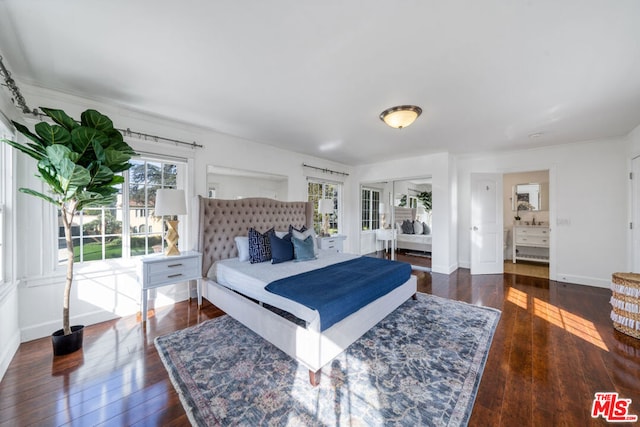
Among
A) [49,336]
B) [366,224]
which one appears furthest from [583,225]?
[49,336]

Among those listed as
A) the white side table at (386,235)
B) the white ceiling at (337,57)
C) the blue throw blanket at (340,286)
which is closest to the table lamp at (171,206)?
the white ceiling at (337,57)

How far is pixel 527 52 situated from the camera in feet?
5.98

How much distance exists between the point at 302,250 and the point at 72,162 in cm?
249

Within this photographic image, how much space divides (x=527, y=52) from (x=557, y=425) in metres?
2.52

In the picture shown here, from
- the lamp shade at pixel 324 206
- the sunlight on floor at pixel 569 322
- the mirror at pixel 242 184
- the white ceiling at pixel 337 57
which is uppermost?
the white ceiling at pixel 337 57

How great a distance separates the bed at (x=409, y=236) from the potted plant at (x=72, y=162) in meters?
5.47

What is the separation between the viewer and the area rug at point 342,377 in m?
1.48

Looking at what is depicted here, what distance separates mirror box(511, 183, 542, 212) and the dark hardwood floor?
12.5 feet

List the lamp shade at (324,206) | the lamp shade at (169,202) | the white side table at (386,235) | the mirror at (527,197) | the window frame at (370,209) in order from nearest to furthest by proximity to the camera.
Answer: the lamp shade at (169,202), the lamp shade at (324,206), the mirror at (527,197), the white side table at (386,235), the window frame at (370,209)

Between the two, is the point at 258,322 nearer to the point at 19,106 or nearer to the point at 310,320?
the point at 310,320

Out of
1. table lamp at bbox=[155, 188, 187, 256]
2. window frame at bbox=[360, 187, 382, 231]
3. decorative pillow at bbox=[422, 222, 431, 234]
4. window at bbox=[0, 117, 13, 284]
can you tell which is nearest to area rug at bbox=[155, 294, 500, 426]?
table lamp at bbox=[155, 188, 187, 256]

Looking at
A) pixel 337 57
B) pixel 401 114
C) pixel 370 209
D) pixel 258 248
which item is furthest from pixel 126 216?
pixel 370 209

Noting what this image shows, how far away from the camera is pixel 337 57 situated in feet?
6.25

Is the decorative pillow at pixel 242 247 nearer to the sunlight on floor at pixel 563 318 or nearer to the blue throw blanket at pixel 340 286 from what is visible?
the blue throw blanket at pixel 340 286
